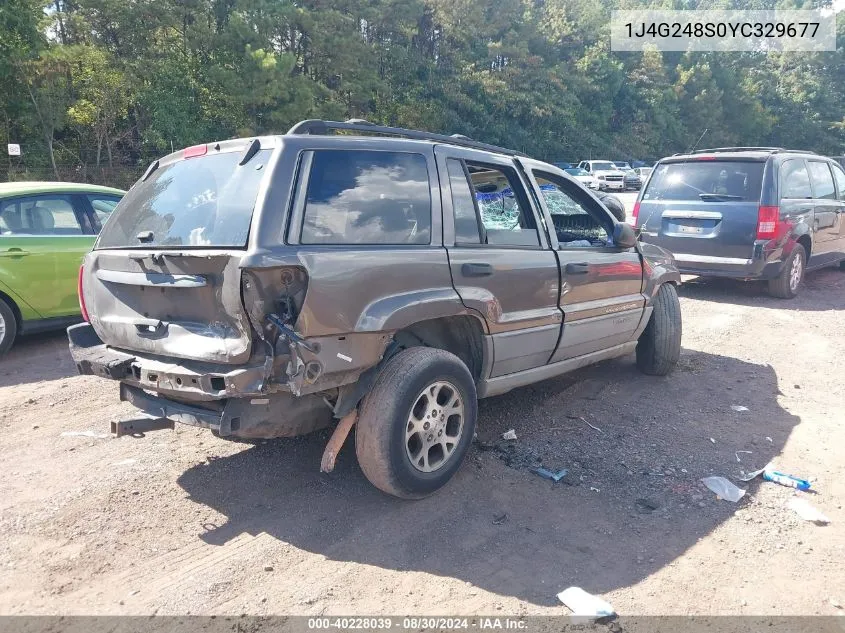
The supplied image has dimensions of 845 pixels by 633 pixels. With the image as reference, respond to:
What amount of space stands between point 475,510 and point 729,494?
57.8 inches

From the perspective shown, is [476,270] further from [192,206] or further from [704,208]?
[704,208]

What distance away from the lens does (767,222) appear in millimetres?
8305

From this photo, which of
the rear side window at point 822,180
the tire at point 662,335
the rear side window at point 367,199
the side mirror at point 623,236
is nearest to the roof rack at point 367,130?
the rear side window at point 367,199

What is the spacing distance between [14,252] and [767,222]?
865cm

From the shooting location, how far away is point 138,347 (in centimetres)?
342

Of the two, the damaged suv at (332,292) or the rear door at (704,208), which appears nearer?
the damaged suv at (332,292)

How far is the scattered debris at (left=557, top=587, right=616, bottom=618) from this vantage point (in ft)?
8.68

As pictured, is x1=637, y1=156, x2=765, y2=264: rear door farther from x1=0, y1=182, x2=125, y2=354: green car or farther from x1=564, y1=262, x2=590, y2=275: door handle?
x1=0, y1=182, x2=125, y2=354: green car

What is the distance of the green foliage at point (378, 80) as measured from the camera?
20.7m

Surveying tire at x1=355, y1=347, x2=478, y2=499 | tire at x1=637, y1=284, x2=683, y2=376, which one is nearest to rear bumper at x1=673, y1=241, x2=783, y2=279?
tire at x1=637, y1=284, x2=683, y2=376

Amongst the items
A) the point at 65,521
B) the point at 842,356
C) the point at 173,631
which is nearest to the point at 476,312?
the point at 173,631

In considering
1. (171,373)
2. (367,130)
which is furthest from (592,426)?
(171,373)

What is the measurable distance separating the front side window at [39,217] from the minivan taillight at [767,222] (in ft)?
26.6

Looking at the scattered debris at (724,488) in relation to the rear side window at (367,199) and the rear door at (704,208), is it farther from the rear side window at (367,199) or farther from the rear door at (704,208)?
the rear door at (704,208)
